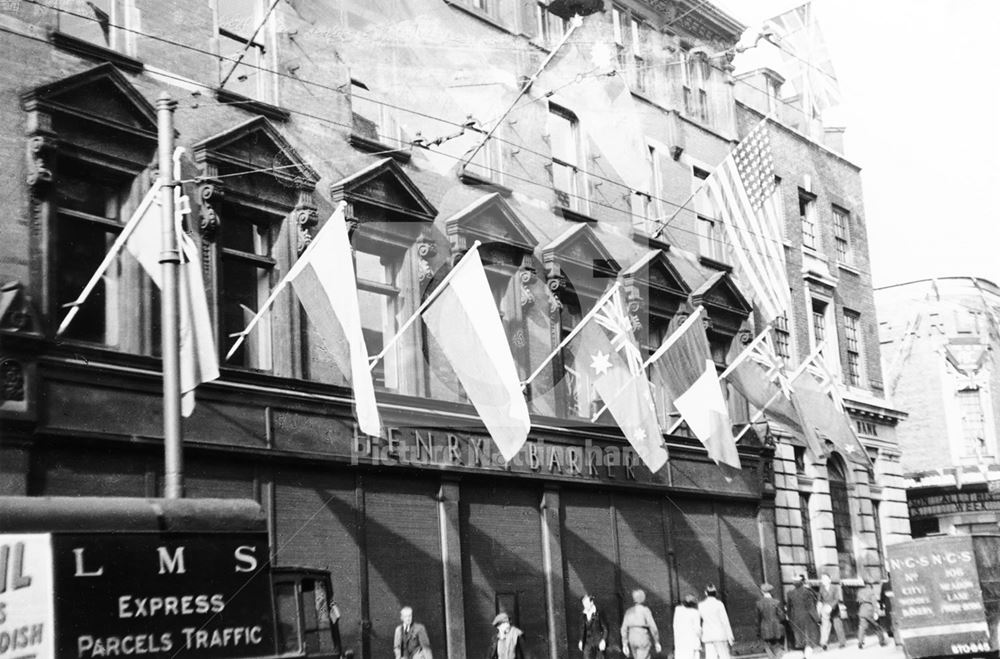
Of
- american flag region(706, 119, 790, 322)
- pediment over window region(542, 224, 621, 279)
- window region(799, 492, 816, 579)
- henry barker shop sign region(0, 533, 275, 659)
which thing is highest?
american flag region(706, 119, 790, 322)

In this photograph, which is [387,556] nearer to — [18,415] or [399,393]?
[399,393]

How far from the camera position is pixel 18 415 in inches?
681

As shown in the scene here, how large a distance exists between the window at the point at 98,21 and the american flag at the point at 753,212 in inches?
566

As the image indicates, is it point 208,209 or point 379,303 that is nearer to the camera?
point 208,209

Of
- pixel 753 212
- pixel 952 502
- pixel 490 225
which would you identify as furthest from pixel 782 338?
pixel 952 502

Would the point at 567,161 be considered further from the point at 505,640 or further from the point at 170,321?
the point at 170,321

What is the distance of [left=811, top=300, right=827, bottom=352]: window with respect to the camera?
3822cm

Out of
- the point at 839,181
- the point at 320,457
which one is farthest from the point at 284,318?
the point at 839,181

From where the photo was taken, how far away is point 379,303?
24.1 metres

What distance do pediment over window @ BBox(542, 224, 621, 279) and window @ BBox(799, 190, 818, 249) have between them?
35.9 feet

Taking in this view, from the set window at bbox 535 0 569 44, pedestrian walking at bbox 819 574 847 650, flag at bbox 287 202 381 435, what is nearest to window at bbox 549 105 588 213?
window at bbox 535 0 569 44

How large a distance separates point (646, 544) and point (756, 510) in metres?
5.22

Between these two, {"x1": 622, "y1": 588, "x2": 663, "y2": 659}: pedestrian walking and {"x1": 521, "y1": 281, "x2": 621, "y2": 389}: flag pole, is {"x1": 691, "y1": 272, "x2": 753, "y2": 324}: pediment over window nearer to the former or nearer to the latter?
{"x1": 521, "y1": 281, "x2": 621, "y2": 389}: flag pole

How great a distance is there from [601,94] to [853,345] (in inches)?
567
